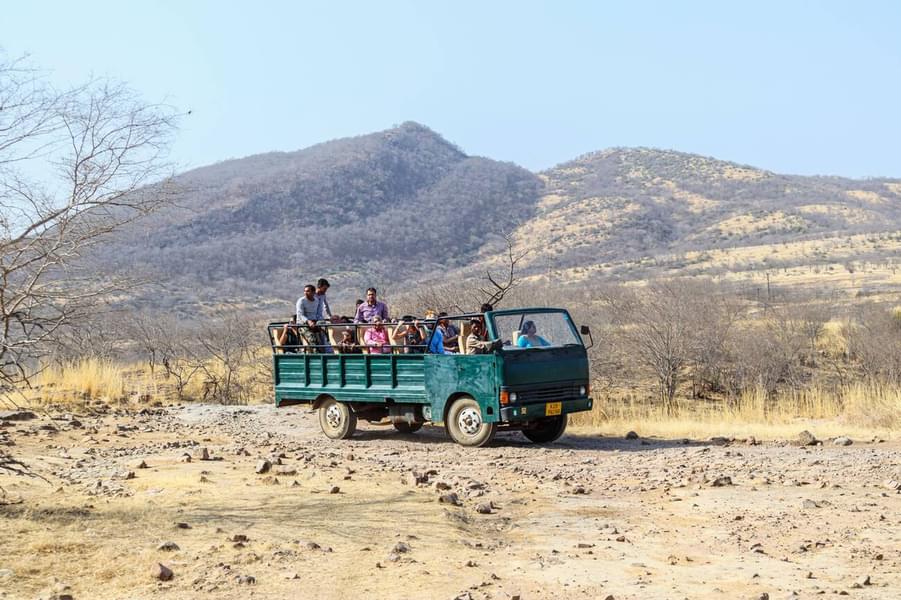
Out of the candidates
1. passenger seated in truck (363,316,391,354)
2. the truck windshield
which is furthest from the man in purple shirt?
the truck windshield

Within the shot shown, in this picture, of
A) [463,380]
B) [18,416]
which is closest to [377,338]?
[463,380]

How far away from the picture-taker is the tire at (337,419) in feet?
52.1

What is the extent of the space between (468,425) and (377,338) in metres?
2.23

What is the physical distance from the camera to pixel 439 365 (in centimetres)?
1441

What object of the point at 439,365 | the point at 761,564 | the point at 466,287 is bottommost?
the point at 761,564

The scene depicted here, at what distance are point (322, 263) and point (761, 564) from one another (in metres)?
61.8

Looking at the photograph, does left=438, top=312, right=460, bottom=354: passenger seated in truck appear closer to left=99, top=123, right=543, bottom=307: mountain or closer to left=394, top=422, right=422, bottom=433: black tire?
left=394, top=422, right=422, bottom=433: black tire

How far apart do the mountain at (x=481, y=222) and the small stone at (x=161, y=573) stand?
40.4m

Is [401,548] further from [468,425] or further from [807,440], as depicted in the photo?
[807,440]

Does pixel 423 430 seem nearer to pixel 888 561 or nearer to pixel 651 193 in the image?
pixel 888 561

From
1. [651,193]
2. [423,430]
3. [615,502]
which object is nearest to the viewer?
[615,502]

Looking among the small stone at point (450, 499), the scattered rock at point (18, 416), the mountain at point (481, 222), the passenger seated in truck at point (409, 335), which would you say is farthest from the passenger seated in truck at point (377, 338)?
the mountain at point (481, 222)

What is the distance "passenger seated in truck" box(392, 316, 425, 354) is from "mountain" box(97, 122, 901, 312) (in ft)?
109

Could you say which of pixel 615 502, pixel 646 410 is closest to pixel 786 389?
pixel 646 410
